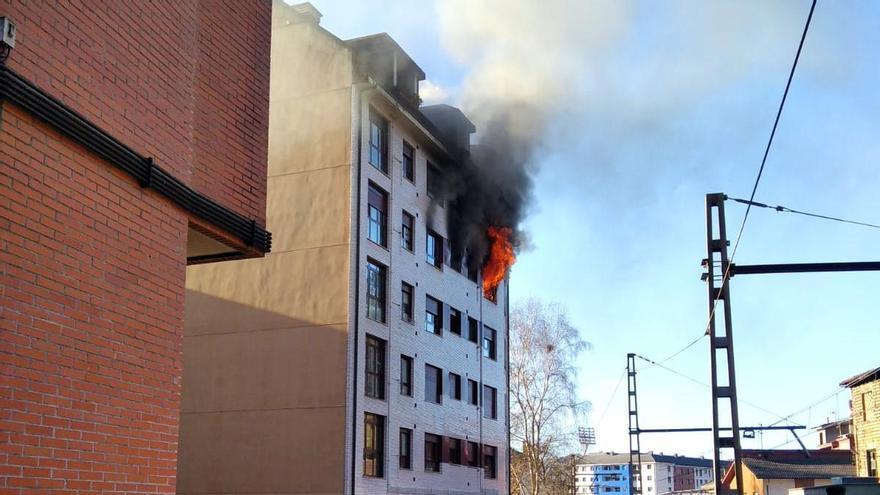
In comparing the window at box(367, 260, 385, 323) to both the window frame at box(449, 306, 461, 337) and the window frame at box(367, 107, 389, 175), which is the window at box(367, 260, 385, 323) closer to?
the window frame at box(367, 107, 389, 175)

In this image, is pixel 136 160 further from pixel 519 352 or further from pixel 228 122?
pixel 519 352

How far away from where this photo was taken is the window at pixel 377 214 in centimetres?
2764

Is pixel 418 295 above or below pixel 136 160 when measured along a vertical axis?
above

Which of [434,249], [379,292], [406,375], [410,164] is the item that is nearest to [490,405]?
[434,249]

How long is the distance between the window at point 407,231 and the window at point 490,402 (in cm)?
763

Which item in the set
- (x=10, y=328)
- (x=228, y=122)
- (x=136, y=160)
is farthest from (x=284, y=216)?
(x=10, y=328)

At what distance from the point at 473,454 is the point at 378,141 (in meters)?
11.5

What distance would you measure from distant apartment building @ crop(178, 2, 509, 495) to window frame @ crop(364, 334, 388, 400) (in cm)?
6

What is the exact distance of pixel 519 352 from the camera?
48531 mm

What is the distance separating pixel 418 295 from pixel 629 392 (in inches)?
746

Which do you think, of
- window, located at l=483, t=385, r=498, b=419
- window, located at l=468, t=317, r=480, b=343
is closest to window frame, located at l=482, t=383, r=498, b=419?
window, located at l=483, t=385, r=498, b=419

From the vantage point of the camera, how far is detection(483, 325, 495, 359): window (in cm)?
3531

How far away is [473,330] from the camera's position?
34250 millimetres

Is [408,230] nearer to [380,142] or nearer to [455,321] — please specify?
[380,142]
